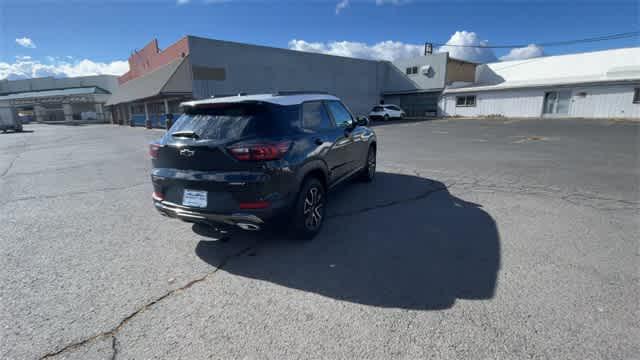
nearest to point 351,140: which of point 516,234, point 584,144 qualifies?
point 516,234

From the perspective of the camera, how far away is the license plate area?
10.9ft

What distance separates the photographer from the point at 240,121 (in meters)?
3.39

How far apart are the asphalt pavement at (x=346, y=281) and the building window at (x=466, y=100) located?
3042 cm

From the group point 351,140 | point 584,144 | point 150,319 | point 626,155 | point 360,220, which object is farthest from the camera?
point 584,144

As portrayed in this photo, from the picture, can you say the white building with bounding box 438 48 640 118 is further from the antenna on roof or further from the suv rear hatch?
the suv rear hatch

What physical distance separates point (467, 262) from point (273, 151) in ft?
7.90

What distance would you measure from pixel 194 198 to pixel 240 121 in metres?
0.99

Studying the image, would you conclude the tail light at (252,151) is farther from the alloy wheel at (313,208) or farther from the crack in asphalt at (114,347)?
the crack in asphalt at (114,347)

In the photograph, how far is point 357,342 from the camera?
88.9 inches

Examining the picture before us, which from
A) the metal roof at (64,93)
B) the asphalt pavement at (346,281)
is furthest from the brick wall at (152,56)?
the asphalt pavement at (346,281)

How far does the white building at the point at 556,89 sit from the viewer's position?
24.6m

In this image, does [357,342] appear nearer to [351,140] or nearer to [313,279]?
[313,279]

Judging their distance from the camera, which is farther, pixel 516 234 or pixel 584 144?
pixel 584 144

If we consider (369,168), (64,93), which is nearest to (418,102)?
(369,168)
